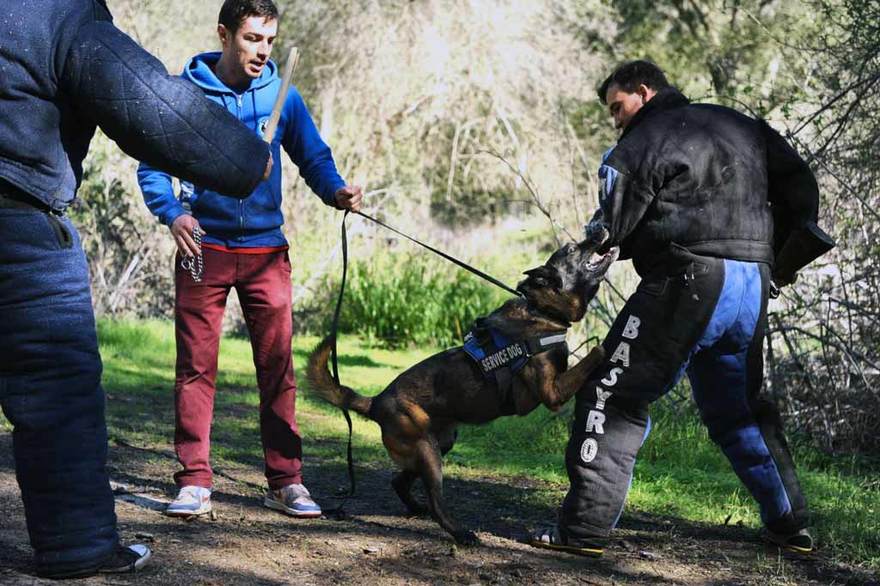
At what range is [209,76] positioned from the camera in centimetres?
510

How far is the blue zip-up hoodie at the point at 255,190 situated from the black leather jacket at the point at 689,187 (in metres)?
1.44

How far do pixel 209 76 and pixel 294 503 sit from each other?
207 centimetres

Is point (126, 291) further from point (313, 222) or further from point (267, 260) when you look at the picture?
point (267, 260)

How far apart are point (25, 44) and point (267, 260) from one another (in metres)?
1.83

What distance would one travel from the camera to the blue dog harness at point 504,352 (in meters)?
5.05

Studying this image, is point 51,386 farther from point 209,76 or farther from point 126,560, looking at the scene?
point 209,76

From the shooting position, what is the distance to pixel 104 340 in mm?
11000

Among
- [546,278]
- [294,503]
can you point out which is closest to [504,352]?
[546,278]

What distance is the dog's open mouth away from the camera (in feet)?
16.6

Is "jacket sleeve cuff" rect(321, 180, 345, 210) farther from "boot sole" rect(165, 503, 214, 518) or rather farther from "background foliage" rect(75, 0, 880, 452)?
"background foliage" rect(75, 0, 880, 452)

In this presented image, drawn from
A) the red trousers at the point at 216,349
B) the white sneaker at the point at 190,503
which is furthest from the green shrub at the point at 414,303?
the white sneaker at the point at 190,503

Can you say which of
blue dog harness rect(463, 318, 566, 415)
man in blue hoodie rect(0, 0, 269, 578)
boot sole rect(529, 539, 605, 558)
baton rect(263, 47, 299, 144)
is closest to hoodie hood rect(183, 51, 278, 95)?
baton rect(263, 47, 299, 144)

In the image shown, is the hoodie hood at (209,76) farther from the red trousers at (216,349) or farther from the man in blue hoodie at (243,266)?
the red trousers at (216,349)

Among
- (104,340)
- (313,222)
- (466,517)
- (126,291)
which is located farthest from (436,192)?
(466,517)
